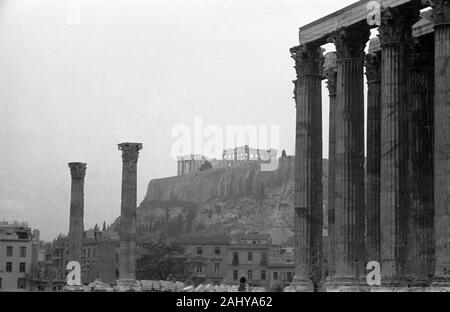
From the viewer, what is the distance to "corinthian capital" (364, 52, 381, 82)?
5278 cm

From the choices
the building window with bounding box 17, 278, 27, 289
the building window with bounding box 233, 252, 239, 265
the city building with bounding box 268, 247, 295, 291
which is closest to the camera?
the building window with bounding box 17, 278, 27, 289

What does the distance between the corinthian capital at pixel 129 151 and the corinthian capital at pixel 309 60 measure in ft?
91.4

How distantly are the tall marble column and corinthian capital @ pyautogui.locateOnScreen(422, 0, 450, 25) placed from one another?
3.47 m

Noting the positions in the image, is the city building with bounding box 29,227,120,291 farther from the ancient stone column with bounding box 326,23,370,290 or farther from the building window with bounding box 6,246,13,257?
the ancient stone column with bounding box 326,23,370,290

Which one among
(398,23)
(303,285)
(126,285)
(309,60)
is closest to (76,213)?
(126,285)

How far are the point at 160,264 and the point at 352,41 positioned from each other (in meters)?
92.0

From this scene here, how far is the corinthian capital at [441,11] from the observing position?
41.2m

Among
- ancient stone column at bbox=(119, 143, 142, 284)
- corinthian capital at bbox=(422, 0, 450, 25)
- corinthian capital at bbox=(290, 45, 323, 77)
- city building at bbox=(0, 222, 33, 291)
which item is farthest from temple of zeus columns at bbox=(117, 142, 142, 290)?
city building at bbox=(0, 222, 33, 291)

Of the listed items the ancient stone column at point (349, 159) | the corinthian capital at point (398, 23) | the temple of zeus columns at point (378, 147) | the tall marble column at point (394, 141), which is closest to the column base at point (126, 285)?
the temple of zeus columns at point (378, 147)

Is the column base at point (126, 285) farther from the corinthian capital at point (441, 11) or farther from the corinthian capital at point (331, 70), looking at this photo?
the corinthian capital at point (441, 11)

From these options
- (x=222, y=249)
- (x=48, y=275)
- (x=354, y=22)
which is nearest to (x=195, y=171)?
(x=222, y=249)

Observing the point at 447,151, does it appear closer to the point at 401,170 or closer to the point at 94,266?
the point at 401,170

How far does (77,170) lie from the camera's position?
78750 mm
